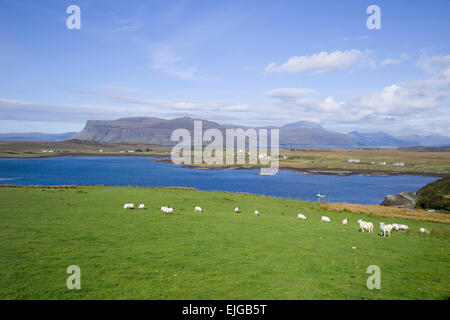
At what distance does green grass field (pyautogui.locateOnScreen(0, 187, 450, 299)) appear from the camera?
405 inches

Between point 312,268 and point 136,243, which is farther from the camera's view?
point 136,243

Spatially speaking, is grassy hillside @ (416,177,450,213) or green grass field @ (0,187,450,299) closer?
green grass field @ (0,187,450,299)

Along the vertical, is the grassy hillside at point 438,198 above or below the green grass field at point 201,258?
below

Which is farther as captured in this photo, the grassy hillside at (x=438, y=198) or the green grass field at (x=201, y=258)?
the grassy hillside at (x=438, y=198)

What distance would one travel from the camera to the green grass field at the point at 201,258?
33.8 ft

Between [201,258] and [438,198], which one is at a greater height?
[201,258]

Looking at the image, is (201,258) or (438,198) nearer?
(201,258)

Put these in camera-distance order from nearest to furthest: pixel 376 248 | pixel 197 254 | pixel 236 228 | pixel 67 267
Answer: pixel 67 267 → pixel 197 254 → pixel 376 248 → pixel 236 228

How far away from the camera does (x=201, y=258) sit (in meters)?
13.5

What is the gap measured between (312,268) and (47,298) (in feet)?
34.8

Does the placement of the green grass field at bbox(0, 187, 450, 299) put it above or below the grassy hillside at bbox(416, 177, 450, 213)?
above

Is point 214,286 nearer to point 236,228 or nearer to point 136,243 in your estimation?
point 136,243
